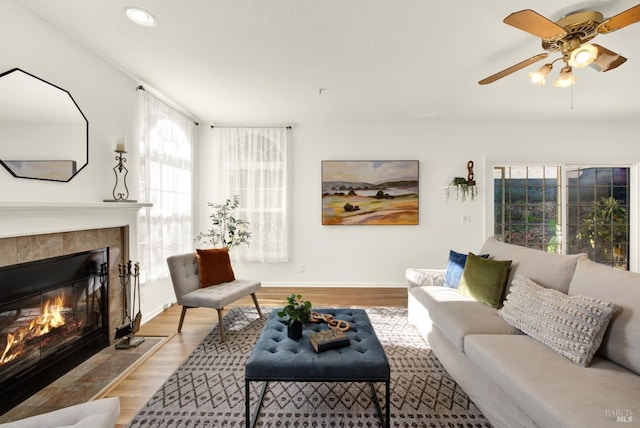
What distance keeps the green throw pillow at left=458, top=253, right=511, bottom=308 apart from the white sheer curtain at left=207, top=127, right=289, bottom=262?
2521 millimetres

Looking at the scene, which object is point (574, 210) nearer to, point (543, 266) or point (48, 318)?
point (543, 266)

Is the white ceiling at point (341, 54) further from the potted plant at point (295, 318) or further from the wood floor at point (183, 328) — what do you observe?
the wood floor at point (183, 328)

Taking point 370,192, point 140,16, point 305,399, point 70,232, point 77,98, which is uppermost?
point 140,16

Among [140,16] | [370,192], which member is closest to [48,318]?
[140,16]

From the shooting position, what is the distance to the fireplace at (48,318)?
5.63 feet

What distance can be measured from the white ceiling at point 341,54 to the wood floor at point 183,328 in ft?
8.22

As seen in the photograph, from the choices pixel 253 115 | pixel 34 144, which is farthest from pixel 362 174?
pixel 34 144

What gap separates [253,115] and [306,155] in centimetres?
95

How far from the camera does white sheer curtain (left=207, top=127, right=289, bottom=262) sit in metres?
4.22

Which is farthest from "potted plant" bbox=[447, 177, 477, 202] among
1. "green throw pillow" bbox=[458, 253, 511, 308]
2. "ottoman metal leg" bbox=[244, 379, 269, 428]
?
"ottoman metal leg" bbox=[244, 379, 269, 428]

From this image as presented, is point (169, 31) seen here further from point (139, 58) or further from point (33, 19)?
point (33, 19)

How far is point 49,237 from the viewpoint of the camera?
193 centimetres

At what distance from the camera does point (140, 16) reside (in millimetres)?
1888

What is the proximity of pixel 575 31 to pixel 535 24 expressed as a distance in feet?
1.43
